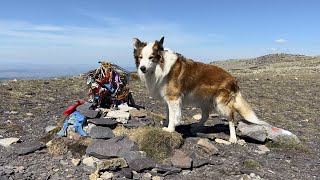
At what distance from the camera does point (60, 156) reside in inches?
292

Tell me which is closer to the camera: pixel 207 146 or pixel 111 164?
pixel 111 164

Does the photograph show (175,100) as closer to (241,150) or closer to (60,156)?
(241,150)

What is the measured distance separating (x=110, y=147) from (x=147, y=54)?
2.30 m

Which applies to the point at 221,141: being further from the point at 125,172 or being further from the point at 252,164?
the point at 125,172

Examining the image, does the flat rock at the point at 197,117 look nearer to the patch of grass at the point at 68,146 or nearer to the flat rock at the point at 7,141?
the patch of grass at the point at 68,146

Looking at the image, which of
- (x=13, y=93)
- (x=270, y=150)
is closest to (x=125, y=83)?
(x=270, y=150)

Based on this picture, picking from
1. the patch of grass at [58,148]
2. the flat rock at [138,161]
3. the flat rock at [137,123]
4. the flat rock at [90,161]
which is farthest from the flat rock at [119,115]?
the flat rock at [90,161]

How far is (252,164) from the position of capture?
7.51 m

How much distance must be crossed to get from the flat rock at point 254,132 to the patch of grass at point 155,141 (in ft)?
6.77

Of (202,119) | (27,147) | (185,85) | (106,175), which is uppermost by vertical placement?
(185,85)

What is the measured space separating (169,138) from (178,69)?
180cm

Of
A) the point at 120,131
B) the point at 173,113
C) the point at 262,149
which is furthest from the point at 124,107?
the point at 262,149

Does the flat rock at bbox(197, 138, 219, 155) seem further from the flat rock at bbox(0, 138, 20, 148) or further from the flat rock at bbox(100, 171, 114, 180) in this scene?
the flat rock at bbox(0, 138, 20, 148)

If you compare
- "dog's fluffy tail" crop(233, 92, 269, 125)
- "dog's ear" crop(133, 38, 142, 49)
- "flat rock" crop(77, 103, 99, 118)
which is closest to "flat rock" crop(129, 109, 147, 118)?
"flat rock" crop(77, 103, 99, 118)
